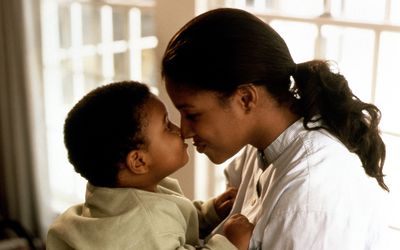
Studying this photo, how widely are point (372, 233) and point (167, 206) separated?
1.39ft

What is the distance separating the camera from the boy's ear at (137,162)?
4.15 feet

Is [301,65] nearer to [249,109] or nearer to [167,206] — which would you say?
[249,109]

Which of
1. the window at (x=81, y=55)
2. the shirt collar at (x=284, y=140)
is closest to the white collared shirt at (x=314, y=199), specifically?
the shirt collar at (x=284, y=140)

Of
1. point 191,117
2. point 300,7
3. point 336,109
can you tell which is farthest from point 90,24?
point 336,109

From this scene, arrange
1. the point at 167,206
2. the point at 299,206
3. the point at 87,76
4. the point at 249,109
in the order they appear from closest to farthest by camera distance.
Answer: the point at 299,206 → the point at 249,109 → the point at 167,206 → the point at 87,76

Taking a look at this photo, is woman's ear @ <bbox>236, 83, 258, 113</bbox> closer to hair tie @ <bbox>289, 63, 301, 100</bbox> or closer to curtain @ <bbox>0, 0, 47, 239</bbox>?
hair tie @ <bbox>289, 63, 301, 100</bbox>

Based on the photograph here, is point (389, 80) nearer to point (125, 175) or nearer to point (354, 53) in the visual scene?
point (354, 53)

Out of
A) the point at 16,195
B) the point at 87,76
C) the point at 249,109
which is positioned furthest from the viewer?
the point at 16,195

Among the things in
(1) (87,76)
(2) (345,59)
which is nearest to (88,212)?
(2) (345,59)

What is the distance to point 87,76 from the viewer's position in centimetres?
292

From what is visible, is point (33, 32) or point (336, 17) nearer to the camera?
point (336, 17)

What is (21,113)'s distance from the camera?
313cm

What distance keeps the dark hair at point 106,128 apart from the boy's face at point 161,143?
21mm

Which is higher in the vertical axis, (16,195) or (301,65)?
(301,65)
